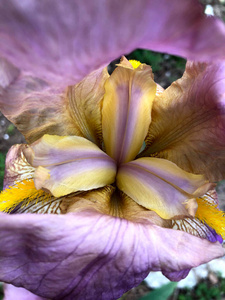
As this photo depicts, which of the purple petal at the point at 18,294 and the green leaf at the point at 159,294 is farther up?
the purple petal at the point at 18,294

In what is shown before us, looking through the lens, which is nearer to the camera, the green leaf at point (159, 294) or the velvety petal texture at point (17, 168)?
the velvety petal texture at point (17, 168)

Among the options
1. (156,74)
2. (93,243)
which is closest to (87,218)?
(93,243)

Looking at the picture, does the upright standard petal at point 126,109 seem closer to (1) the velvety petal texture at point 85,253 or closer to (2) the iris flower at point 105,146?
(2) the iris flower at point 105,146

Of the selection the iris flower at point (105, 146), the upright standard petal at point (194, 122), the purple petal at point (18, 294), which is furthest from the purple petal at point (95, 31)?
the purple petal at point (18, 294)

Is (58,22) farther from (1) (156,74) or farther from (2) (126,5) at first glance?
(1) (156,74)

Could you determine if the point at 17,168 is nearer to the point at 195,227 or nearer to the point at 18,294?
the point at 18,294

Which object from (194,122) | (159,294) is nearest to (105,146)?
(194,122)
